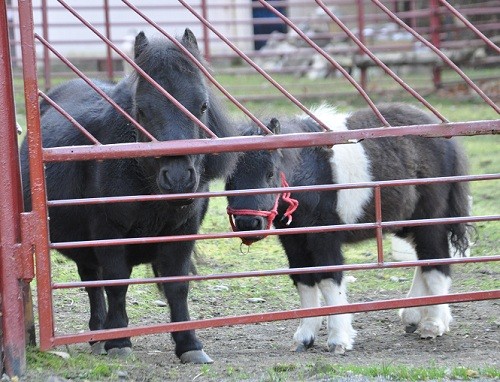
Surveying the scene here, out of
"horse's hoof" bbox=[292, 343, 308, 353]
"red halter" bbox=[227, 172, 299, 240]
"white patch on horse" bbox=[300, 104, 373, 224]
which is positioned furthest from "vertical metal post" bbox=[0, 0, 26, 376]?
"white patch on horse" bbox=[300, 104, 373, 224]

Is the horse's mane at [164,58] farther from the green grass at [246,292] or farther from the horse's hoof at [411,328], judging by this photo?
the horse's hoof at [411,328]

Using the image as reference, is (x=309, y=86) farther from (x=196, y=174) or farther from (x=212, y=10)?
(x=196, y=174)

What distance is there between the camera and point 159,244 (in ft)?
17.5

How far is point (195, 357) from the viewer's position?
17.1ft

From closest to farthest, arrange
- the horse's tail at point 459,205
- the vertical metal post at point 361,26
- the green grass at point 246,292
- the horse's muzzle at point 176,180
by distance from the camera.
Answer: the green grass at point 246,292 < the horse's muzzle at point 176,180 < the horse's tail at point 459,205 < the vertical metal post at point 361,26

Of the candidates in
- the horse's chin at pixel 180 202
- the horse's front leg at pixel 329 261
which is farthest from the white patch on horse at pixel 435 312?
the horse's chin at pixel 180 202

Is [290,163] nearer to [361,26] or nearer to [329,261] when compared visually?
[329,261]

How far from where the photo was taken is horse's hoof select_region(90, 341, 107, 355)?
215 inches

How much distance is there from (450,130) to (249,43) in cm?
1874

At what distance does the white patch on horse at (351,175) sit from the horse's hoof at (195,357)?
148 centimetres

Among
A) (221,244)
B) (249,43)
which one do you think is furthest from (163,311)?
(249,43)

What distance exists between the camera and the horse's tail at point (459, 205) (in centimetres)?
655

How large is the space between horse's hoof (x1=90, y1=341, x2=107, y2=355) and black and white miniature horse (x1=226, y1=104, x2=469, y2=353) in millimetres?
1055

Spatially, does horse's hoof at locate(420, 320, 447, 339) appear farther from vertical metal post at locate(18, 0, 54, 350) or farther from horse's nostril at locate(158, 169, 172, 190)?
vertical metal post at locate(18, 0, 54, 350)
